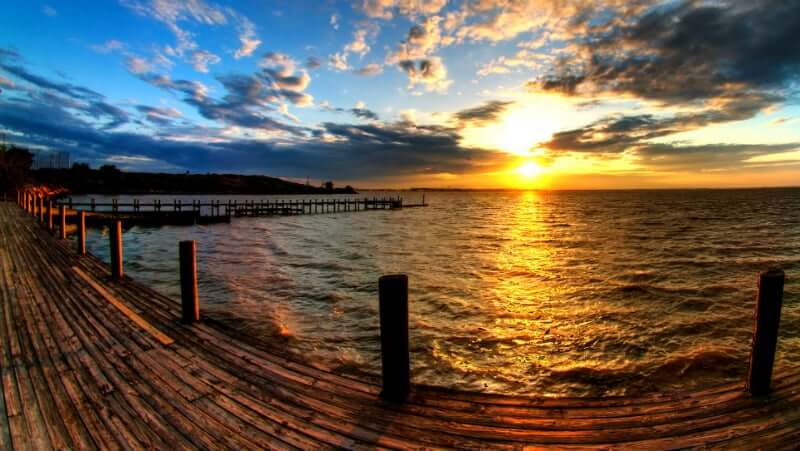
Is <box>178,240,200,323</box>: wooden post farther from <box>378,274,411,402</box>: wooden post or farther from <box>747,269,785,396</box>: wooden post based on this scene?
<box>747,269,785,396</box>: wooden post

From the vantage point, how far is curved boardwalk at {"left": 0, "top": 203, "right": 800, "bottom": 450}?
314 cm

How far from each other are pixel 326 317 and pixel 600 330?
687cm

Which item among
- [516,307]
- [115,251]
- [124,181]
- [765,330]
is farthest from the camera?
[124,181]

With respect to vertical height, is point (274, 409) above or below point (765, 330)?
below

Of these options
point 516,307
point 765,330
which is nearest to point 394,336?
point 765,330

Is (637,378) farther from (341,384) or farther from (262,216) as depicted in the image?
(262,216)

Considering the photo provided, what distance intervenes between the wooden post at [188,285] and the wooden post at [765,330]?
774 cm

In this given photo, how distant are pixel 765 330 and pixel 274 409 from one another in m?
5.42

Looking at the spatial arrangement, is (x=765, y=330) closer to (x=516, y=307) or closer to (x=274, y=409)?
(x=274, y=409)

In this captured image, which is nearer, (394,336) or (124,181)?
(394,336)

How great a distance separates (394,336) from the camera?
13.0 feet

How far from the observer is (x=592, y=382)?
6.36 meters

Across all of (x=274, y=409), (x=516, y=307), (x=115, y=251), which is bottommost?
(x=516, y=307)

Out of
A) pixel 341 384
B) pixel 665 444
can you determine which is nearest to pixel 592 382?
pixel 665 444
